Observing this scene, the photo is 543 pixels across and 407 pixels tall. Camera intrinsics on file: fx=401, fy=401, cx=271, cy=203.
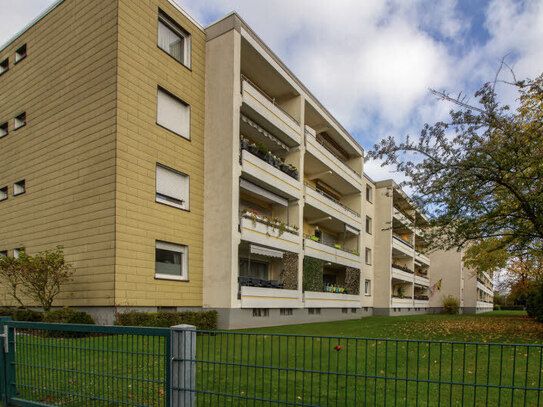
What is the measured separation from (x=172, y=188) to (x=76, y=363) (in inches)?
419

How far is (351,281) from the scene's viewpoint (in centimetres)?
2731

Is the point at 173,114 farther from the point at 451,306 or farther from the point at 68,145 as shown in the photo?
the point at 451,306

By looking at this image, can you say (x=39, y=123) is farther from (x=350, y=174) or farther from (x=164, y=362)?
(x=350, y=174)

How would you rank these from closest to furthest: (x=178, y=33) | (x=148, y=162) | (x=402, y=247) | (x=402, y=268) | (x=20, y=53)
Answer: (x=148, y=162) < (x=178, y=33) < (x=20, y=53) < (x=402, y=247) < (x=402, y=268)

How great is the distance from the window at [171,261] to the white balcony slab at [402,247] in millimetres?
24048

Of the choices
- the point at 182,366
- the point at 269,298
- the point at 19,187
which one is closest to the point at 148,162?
the point at 19,187

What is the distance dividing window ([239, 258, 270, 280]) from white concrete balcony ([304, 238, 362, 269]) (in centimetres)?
224

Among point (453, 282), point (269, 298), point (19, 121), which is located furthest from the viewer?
point (453, 282)

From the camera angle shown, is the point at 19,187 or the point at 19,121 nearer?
the point at 19,187

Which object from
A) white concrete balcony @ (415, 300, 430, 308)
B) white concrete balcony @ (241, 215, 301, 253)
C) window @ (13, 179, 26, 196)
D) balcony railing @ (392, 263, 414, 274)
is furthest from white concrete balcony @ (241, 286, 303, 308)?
white concrete balcony @ (415, 300, 430, 308)

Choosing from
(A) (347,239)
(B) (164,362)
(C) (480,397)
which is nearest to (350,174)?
(A) (347,239)

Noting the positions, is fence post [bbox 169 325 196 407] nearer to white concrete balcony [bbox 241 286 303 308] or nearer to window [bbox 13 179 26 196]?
white concrete balcony [bbox 241 286 303 308]

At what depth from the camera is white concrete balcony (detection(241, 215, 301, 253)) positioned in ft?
51.5

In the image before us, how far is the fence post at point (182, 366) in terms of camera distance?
12.3 ft
